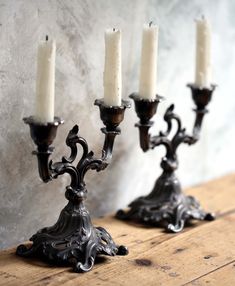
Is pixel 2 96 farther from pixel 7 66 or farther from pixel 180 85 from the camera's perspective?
pixel 180 85

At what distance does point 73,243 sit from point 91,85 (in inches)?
13.7

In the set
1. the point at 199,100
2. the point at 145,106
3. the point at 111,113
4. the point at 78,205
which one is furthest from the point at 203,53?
the point at 78,205

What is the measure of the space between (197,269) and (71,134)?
1.03 ft

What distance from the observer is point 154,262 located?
1259 mm

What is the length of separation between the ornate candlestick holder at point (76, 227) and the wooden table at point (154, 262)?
0.02 metres

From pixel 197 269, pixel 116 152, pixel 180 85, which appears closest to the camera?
pixel 197 269

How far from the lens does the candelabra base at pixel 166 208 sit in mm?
1452

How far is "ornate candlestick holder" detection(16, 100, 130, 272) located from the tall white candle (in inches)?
3.3

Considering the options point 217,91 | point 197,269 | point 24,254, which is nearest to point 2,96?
point 24,254

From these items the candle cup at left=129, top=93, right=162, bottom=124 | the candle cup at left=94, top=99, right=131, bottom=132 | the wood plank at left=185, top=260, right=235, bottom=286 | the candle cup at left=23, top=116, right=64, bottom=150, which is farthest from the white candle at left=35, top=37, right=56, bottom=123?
the wood plank at left=185, top=260, right=235, bottom=286

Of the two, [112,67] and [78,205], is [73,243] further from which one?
[112,67]

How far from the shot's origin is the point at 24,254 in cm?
127

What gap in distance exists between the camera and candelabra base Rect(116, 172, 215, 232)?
4.76 ft

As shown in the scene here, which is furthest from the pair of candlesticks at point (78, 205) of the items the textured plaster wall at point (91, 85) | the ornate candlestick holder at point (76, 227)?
the textured plaster wall at point (91, 85)
